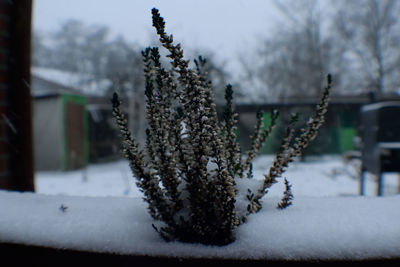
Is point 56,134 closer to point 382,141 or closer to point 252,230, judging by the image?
point 382,141

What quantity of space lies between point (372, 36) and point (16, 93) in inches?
887

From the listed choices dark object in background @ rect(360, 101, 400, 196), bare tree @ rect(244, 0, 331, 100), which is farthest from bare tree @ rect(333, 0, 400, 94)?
dark object in background @ rect(360, 101, 400, 196)

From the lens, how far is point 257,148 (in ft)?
4.11

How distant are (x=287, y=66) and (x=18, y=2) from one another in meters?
26.2

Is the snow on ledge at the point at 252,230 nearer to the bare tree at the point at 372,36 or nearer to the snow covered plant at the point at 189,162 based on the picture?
the snow covered plant at the point at 189,162

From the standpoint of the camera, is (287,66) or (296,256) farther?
(287,66)

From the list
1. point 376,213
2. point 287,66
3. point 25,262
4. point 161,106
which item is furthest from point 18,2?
point 287,66

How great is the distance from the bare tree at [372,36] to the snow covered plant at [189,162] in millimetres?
22004

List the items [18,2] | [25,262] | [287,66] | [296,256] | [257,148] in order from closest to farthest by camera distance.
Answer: [296,256] → [25,262] → [257,148] → [18,2] → [287,66]

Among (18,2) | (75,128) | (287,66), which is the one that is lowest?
(75,128)

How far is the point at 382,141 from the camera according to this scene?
5.16m

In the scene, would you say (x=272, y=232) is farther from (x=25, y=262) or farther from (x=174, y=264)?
(x=25, y=262)

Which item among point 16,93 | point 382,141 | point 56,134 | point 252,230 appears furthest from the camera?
point 56,134

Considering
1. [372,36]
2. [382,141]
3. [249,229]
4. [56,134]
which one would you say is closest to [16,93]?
[249,229]
